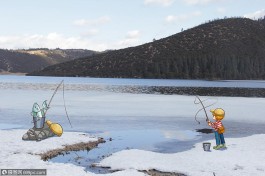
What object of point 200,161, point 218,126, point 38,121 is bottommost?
point 200,161

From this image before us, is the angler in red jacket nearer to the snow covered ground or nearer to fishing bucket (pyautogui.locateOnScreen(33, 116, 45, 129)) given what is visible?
the snow covered ground

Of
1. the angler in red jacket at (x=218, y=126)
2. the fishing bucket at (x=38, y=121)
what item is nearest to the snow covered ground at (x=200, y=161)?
the angler in red jacket at (x=218, y=126)

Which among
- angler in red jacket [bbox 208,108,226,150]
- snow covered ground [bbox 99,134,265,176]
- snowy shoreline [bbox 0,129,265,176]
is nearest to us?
snowy shoreline [bbox 0,129,265,176]

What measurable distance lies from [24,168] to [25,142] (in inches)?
212

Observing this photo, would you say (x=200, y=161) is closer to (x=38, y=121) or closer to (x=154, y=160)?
(x=154, y=160)

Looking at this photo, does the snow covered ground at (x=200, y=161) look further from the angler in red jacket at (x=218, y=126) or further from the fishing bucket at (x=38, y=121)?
the fishing bucket at (x=38, y=121)

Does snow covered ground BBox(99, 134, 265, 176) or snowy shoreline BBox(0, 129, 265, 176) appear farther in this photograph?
snow covered ground BBox(99, 134, 265, 176)

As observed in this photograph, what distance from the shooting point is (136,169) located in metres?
15.3

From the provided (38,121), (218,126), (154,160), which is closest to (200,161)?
(154,160)

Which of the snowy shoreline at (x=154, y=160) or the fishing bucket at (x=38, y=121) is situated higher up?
the fishing bucket at (x=38, y=121)

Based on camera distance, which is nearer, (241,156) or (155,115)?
(241,156)

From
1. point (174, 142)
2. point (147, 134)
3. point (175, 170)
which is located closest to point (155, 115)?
point (147, 134)

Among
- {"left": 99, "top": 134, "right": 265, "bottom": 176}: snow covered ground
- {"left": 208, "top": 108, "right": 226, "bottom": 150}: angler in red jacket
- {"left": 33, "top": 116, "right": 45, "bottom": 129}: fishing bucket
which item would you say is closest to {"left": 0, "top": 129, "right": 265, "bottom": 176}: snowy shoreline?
{"left": 99, "top": 134, "right": 265, "bottom": 176}: snow covered ground

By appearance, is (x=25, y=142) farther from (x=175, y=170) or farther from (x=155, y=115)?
(x=155, y=115)
